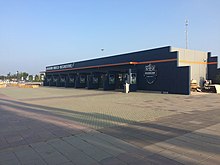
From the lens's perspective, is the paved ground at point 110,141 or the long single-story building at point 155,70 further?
the long single-story building at point 155,70

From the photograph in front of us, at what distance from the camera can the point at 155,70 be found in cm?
2148

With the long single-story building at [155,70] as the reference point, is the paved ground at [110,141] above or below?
below

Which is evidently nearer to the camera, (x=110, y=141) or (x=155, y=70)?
(x=110, y=141)

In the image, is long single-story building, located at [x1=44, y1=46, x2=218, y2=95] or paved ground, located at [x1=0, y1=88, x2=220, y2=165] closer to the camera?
paved ground, located at [x1=0, y1=88, x2=220, y2=165]

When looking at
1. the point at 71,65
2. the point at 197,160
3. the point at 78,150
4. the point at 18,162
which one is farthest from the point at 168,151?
the point at 71,65

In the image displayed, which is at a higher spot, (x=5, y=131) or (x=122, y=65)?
(x=122, y=65)

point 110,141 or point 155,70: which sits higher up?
point 155,70

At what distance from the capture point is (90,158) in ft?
13.1

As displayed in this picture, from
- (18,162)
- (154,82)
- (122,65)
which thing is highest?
(122,65)

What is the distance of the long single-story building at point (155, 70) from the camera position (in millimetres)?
19656

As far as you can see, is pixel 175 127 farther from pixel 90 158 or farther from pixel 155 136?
pixel 90 158

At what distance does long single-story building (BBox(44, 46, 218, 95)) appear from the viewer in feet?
64.5

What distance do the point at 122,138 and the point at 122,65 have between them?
20.0m

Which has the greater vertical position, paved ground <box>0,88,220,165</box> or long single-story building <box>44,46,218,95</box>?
long single-story building <box>44,46,218,95</box>
